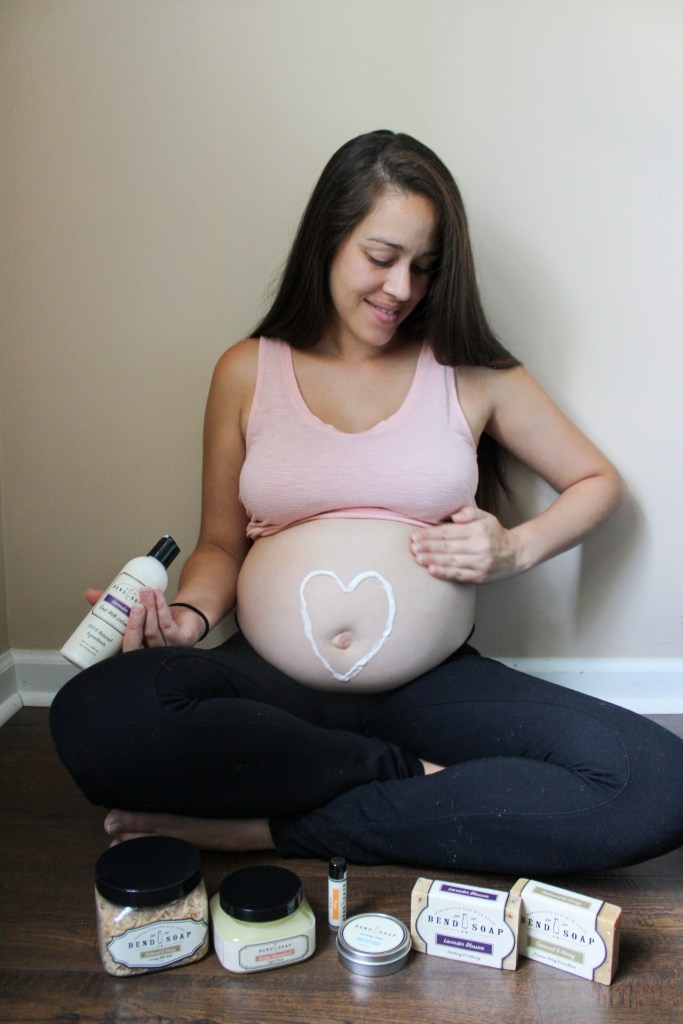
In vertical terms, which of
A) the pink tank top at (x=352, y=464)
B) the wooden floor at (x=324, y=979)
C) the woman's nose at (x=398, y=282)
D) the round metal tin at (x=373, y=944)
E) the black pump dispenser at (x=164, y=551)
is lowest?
the wooden floor at (x=324, y=979)

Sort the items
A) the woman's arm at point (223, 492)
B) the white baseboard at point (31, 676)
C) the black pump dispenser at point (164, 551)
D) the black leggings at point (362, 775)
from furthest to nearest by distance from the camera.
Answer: the white baseboard at point (31, 676) < the woman's arm at point (223, 492) < the black pump dispenser at point (164, 551) < the black leggings at point (362, 775)

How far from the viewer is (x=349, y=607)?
4.12ft

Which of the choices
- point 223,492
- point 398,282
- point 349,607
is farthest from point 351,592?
point 398,282

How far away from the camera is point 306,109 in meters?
1.51

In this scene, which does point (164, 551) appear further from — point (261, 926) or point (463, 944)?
point (463, 944)

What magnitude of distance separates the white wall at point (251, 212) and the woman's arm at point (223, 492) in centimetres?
17

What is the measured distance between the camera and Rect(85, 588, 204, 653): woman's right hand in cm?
120

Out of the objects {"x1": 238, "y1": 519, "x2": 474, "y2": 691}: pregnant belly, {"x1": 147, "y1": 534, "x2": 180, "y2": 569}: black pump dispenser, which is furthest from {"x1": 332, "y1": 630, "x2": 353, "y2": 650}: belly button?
{"x1": 147, "y1": 534, "x2": 180, "y2": 569}: black pump dispenser

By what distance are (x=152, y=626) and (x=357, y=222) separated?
601 mm

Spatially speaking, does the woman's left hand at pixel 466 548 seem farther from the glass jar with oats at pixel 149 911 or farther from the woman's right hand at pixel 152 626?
the glass jar with oats at pixel 149 911

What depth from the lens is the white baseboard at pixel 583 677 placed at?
1.69 m

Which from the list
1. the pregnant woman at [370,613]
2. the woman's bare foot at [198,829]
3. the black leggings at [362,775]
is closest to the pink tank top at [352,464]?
the pregnant woman at [370,613]

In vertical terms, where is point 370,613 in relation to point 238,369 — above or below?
below

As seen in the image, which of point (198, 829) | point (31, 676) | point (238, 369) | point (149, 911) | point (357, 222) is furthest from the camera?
A: point (31, 676)
